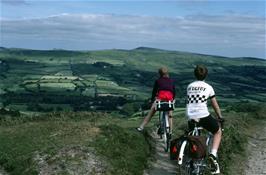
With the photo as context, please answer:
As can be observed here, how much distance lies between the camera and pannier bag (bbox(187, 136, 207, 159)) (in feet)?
35.6

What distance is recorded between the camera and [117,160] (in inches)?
513

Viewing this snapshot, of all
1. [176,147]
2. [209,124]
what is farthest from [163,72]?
[176,147]

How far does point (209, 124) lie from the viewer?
11.4 meters

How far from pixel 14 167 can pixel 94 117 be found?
31.2ft

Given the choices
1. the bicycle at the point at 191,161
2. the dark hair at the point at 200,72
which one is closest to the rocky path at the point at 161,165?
the bicycle at the point at 191,161

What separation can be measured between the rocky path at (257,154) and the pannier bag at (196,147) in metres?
4.86

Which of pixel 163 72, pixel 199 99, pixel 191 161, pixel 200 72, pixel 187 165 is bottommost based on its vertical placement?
pixel 187 165

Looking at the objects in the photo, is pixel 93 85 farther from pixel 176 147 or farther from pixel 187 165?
pixel 176 147

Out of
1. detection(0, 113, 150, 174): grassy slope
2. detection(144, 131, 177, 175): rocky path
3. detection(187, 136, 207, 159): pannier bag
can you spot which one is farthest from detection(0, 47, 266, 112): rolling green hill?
detection(187, 136, 207, 159): pannier bag

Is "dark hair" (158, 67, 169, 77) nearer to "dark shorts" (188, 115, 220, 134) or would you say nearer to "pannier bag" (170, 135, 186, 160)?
"dark shorts" (188, 115, 220, 134)

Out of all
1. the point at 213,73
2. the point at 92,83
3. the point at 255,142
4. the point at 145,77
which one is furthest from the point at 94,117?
the point at 213,73

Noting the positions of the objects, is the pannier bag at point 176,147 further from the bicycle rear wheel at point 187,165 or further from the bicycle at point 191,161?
the bicycle rear wheel at point 187,165

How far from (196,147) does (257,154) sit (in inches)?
325

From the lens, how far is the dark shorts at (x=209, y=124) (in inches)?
448
